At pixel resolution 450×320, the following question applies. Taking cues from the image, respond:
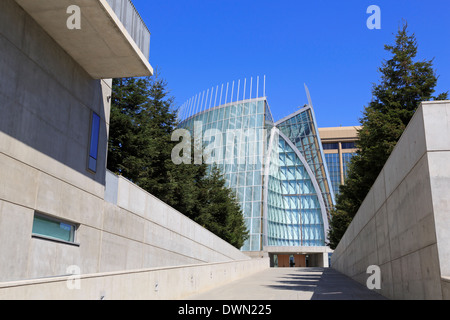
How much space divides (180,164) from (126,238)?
38.3 ft

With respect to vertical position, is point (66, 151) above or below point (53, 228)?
above

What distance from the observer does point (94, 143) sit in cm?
1422

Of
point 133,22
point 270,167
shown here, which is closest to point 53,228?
point 133,22

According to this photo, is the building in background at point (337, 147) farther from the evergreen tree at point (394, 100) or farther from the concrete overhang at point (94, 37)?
the concrete overhang at point (94, 37)

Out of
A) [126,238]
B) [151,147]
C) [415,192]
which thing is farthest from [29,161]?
[151,147]

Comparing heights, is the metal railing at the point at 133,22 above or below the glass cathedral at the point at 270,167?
below

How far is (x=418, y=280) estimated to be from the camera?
9094 mm

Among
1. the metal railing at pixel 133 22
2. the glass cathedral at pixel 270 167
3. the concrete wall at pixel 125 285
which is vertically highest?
the glass cathedral at pixel 270 167

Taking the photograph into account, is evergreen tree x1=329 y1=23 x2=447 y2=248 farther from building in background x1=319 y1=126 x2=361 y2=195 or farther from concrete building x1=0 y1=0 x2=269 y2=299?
building in background x1=319 y1=126 x2=361 y2=195

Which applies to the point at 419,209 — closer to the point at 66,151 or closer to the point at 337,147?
the point at 66,151

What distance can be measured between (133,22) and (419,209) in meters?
9.07

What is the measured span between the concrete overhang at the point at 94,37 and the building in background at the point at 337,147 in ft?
346

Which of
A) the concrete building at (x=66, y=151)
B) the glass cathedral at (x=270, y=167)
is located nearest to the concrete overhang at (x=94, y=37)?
the concrete building at (x=66, y=151)

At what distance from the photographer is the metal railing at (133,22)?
39.0ft
